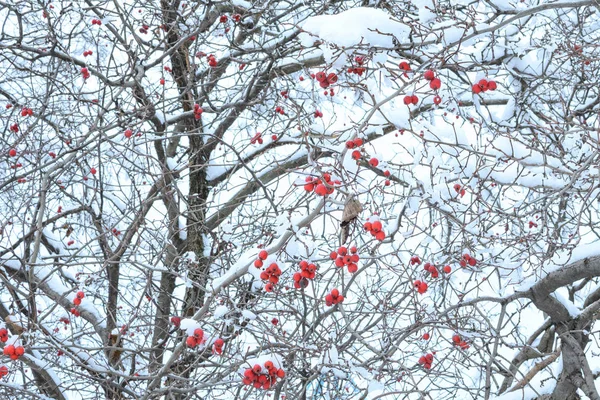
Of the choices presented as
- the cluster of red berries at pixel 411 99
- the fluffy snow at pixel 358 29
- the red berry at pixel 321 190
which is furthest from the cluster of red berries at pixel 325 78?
the red berry at pixel 321 190

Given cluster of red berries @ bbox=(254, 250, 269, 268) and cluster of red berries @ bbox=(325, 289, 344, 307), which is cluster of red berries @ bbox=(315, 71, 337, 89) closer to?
cluster of red berries @ bbox=(254, 250, 269, 268)

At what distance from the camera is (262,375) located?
8.83ft

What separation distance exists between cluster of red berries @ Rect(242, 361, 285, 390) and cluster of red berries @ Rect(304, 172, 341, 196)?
0.74m

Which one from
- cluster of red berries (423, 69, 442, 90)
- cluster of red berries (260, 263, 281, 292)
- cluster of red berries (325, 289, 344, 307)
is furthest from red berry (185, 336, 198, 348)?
cluster of red berries (423, 69, 442, 90)

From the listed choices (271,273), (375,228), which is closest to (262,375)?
(271,273)

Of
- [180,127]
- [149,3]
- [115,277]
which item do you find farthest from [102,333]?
[149,3]

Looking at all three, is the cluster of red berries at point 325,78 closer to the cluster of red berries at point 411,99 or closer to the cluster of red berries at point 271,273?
the cluster of red berries at point 411,99

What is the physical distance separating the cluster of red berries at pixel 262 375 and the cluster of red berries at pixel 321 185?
738 millimetres

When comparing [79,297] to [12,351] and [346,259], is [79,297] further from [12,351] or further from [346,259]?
[346,259]

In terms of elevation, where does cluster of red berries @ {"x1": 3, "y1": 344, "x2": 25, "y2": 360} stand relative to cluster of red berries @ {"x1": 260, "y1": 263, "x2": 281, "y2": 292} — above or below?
above

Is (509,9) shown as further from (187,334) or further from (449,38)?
(187,334)

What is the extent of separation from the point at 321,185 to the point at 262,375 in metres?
0.83

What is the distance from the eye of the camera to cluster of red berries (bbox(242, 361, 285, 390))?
2666 millimetres

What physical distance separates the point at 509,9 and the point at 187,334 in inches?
78.2
